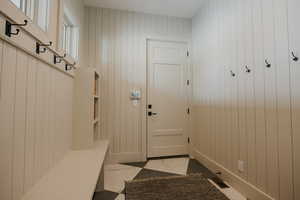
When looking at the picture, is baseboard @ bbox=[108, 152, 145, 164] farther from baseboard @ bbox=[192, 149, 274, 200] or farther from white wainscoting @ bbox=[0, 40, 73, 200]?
white wainscoting @ bbox=[0, 40, 73, 200]

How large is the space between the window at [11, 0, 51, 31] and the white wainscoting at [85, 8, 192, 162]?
150 cm

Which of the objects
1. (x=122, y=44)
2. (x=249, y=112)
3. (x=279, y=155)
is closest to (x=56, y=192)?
(x=279, y=155)

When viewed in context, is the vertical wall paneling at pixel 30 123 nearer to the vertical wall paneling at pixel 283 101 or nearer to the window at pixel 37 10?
the window at pixel 37 10

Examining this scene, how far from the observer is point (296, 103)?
A: 1270mm

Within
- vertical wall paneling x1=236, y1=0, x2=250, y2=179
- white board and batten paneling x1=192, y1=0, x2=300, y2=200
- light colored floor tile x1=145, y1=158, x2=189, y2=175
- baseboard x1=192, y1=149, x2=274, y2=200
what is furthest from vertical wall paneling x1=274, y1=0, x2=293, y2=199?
light colored floor tile x1=145, y1=158, x2=189, y2=175

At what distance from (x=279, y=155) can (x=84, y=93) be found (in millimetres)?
2253

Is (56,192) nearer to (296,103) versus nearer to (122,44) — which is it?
(296,103)

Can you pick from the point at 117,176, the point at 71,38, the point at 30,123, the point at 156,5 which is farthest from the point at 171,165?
the point at 156,5

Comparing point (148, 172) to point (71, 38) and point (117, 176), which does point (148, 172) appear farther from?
point (71, 38)

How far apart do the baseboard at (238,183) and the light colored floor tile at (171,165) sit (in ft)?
1.31

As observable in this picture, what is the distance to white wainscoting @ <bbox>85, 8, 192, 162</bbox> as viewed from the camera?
2.84 metres

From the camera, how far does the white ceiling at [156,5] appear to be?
8.86 feet

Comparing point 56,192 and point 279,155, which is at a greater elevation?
point 279,155

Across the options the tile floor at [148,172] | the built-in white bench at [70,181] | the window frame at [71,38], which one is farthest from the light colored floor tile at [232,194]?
the window frame at [71,38]
